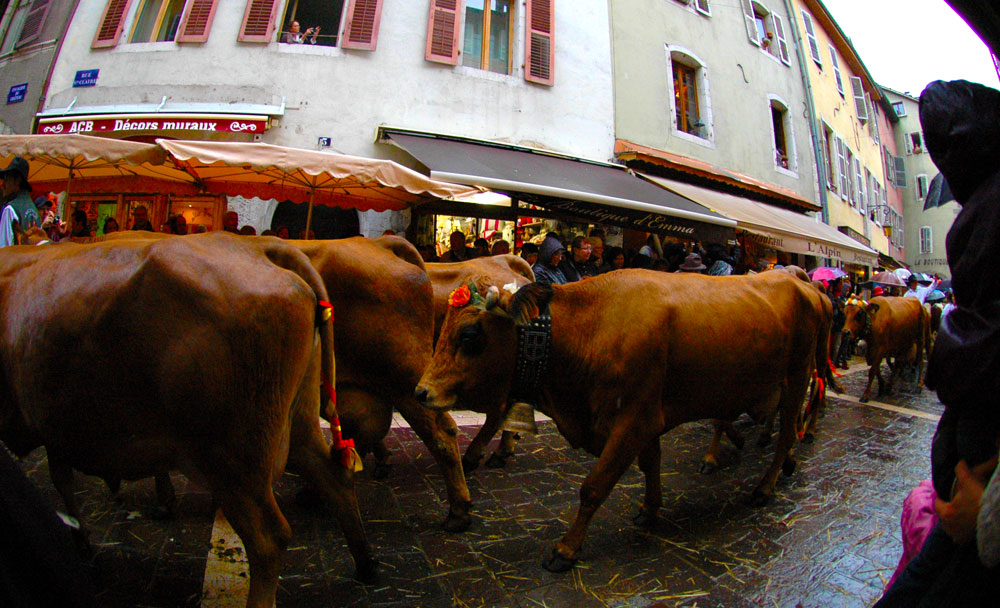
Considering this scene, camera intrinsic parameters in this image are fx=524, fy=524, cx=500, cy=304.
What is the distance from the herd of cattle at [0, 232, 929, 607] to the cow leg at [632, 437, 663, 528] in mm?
13

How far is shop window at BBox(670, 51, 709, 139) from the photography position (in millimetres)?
13328

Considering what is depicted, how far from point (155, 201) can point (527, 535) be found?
418 inches

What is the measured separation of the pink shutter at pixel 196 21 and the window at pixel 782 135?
1513cm

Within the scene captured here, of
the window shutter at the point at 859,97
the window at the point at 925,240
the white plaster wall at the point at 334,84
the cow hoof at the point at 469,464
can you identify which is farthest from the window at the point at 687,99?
the window at the point at 925,240

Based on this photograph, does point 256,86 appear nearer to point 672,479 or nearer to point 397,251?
point 397,251

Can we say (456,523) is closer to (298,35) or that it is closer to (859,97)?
(298,35)

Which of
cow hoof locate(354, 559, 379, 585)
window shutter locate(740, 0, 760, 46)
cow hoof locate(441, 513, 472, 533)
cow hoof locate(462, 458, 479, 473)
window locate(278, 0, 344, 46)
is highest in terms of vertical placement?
window shutter locate(740, 0, 760, 46)

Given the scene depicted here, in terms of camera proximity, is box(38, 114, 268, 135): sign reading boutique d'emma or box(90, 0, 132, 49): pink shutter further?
box(90, 0, 132, 49): pink shutter

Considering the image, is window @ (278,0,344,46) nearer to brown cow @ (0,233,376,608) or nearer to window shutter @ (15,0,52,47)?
window shutter @ (15,0,52,47)

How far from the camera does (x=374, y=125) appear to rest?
9.84 m

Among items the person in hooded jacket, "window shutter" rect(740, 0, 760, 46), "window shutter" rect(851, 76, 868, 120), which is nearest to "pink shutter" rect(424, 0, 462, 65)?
the person in hooded jacket

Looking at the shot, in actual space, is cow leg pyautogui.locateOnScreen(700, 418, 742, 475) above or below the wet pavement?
above

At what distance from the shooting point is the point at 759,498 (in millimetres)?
3709

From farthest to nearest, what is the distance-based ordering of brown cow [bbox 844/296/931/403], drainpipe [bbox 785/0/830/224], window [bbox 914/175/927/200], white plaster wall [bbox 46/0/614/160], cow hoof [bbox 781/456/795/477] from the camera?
window [bbox 914/175/927/200]
drainpipe [bbox 785/0/830/224]
white plaster wall [bbox 46/0/614/160]
brown cow [bbox 844/296/931/403]
cow hoof [bbox 781/456/795/477]
